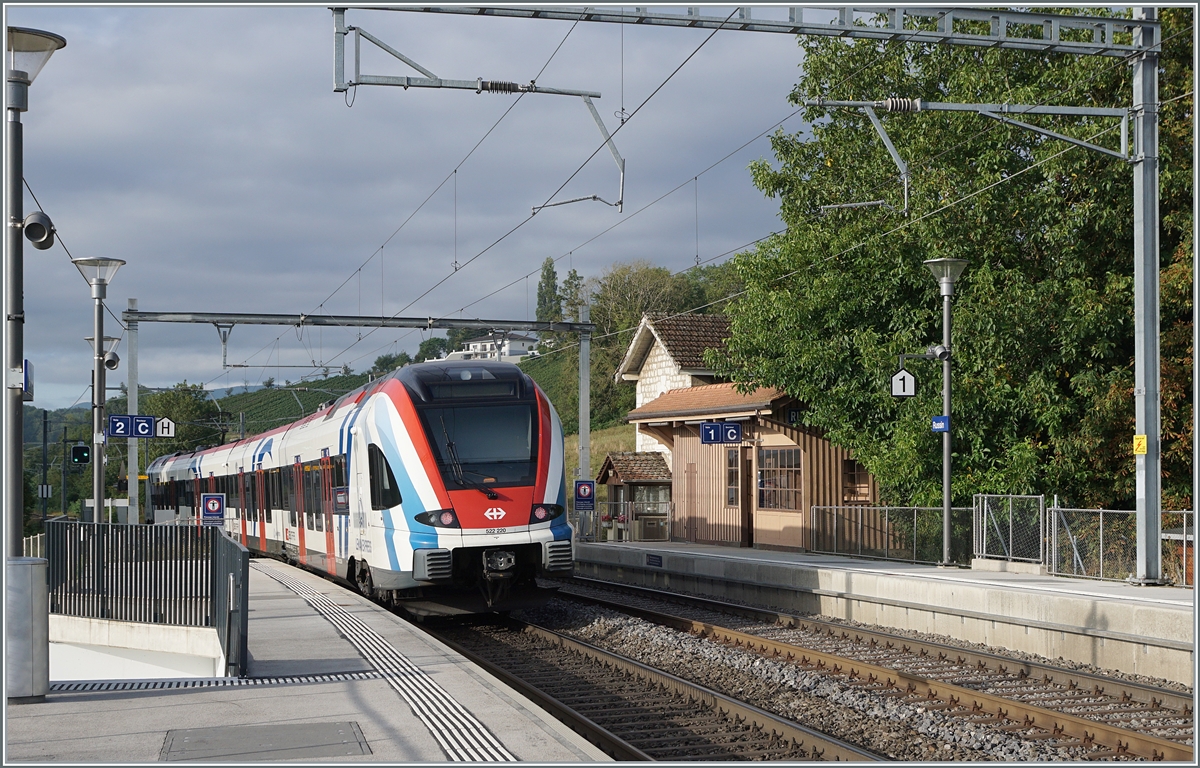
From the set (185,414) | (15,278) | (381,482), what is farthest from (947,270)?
(185,414)

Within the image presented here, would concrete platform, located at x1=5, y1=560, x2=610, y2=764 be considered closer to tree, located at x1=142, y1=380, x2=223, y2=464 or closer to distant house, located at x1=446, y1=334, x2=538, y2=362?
distant house, located at x1=446, y1=334, x2=538, y2=362

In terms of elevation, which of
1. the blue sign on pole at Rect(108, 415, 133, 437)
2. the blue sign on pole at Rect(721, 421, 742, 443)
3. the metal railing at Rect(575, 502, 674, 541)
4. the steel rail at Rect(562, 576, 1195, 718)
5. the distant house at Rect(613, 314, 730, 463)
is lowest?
the metal railing at Rect(575, 502, 674, 541)

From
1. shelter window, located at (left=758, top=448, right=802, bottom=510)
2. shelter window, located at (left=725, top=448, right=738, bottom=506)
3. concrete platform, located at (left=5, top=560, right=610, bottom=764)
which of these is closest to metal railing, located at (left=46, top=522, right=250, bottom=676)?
concrete platform, located at (left=5, top=560, right=610, bottom=764)

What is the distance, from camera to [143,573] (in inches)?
591

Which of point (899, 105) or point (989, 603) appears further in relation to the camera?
point (899, 105)

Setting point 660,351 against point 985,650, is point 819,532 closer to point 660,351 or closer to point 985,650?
point 985,650

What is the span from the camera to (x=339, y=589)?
20047mm

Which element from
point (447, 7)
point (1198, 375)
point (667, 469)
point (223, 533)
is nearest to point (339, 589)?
point (223, 533)

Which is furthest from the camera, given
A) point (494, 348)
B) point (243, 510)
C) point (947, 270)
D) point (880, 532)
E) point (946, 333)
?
point (494, 348)

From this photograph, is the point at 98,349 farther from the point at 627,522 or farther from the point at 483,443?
the point at 627,522

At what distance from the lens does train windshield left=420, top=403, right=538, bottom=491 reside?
1541cm

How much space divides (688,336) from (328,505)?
71.1 feet

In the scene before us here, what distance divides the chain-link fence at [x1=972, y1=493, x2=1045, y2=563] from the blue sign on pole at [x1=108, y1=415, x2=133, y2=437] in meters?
16.2

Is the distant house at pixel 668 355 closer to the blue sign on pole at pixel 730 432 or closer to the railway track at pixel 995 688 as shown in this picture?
the blue sign on pole at pixel 730 432
